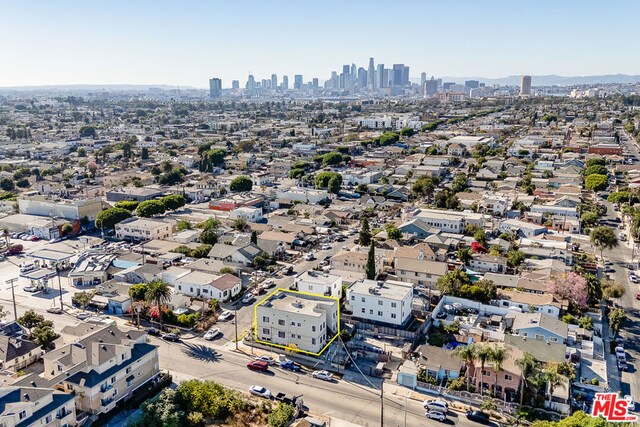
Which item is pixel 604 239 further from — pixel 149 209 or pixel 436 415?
pixel 149 209

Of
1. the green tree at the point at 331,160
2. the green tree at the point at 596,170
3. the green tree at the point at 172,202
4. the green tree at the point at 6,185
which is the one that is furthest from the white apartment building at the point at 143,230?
the green tree at the point at 596,170

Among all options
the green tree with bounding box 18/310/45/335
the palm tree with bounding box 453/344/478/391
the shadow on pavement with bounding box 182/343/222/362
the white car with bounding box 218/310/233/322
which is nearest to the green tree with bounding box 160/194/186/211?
the white car with bounding box 218/310/233/322

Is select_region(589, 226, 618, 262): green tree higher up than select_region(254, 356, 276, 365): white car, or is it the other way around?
select_region(589, 226, 618, 262): green tree

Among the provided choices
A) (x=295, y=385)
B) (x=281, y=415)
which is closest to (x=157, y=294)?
(x=295, y=385)

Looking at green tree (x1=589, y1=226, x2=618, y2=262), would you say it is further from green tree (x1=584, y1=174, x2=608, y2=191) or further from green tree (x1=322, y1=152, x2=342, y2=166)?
green tree (x1=322, y1=152, x2=342, y2=166)

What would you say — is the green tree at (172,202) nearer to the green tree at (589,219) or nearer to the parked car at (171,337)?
the parked car at (171,337)

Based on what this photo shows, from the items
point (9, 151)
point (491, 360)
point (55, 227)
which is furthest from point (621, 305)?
point (9, 151)

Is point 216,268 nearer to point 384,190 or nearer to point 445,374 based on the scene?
point 445,374
